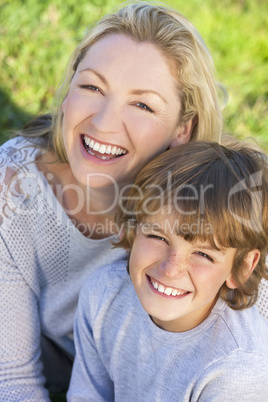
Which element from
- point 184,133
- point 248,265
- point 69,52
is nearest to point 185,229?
point 248,265

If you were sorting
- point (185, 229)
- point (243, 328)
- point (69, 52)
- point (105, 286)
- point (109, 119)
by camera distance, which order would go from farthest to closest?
point (69, 52), point (105, 286), point (109, 119), point (243, 328), point (185, 229)

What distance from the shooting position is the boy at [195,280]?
168 centimetres

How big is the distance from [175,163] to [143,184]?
0.47 ft

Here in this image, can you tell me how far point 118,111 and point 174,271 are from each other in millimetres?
628

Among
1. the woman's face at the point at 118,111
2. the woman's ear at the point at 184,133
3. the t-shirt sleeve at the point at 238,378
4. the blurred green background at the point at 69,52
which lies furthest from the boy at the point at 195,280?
the blurred green background at the point at 69,52

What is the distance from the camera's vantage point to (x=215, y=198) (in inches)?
65.7

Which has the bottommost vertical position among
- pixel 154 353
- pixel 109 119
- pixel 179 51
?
pixel 154 353

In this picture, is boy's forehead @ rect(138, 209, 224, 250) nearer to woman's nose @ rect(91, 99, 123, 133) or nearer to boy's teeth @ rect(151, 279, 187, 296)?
boy's teeth @ rect(151, 279, 187, 296)

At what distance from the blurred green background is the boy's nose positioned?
1931 mm

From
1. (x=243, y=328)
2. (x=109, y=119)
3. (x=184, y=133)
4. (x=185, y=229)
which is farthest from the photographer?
(x=184, y=133)

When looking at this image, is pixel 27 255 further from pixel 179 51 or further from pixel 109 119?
pixel 179 51

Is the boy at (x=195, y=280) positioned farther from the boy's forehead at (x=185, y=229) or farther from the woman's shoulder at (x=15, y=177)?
the woman's shoulder at (x=15, y=177)

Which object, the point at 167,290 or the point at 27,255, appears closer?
the point at 167,290

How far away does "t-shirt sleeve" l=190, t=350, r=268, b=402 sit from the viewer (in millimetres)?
1672
